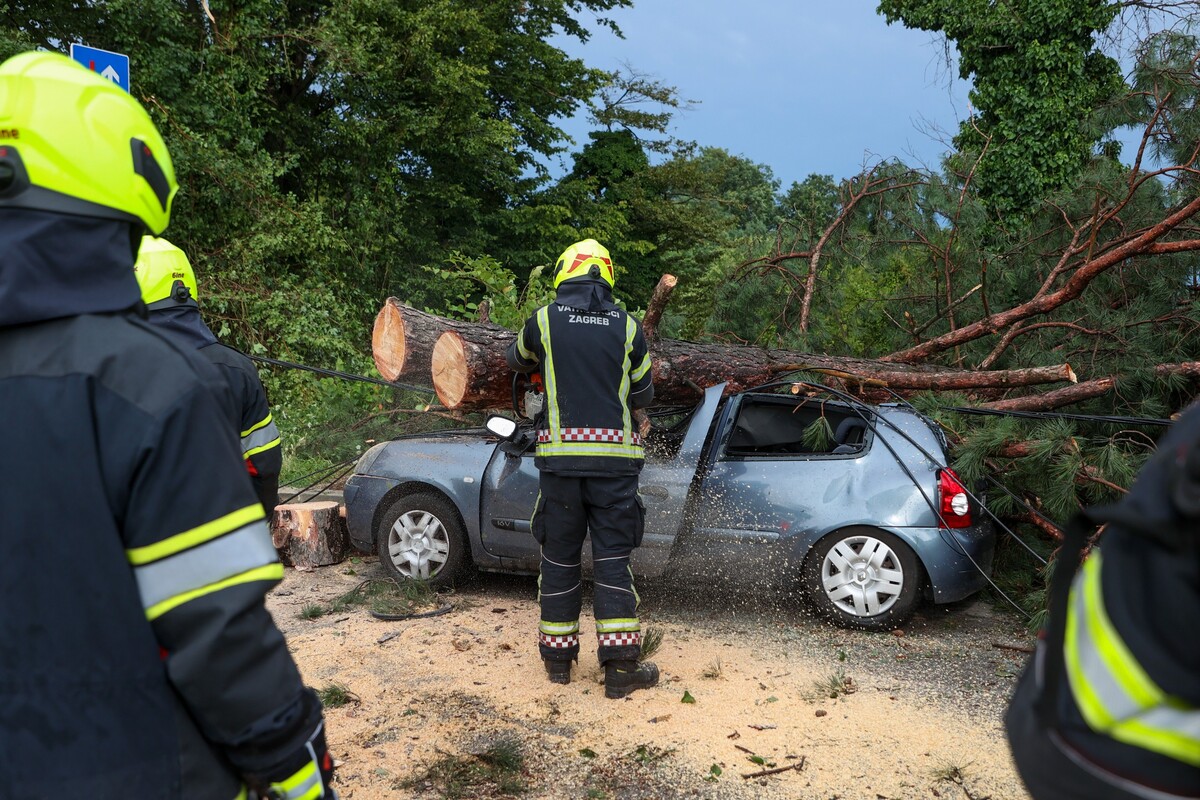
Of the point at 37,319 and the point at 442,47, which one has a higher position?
the point at 442,47

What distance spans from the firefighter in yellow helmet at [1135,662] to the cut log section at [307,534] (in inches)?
230

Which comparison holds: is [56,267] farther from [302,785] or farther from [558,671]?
[558,671]

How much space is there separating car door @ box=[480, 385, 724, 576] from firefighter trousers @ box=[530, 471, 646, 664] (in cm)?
74

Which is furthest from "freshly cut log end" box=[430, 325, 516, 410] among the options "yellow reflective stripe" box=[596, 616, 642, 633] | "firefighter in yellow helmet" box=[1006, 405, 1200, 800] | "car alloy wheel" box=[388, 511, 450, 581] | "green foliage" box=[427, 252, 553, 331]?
"firefighter in yellow helmet" box=[1006, 405, 1200, 800]

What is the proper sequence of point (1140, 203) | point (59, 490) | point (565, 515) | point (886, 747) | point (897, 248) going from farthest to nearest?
point (897, 248), point (1140, 203), point (565, 515), point (886, 747), point (59, 490)

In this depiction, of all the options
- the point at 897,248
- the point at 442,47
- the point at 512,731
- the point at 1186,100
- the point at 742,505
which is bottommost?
the point at 512,731

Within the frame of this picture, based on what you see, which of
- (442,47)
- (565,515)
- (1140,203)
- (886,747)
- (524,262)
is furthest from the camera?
(524,262)

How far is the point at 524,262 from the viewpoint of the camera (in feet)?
67.7

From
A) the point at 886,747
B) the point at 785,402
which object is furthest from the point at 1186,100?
the point at 886,747

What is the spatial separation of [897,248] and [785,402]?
249cm

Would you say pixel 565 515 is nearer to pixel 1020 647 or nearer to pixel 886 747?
pixel 886 747

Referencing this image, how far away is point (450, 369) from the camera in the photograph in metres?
5.31

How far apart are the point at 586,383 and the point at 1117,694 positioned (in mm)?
3378

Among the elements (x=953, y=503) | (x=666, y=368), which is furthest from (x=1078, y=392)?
(x=666, y=368)
